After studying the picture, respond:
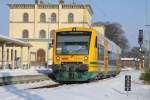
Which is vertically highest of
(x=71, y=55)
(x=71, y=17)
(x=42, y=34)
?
(x=71, y=17)

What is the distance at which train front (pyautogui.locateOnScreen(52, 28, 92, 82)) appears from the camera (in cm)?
2975

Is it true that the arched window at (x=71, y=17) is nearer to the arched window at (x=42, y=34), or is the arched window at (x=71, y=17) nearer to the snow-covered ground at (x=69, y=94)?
the arched window at (x=42, y=34)

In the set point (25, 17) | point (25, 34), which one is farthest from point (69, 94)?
point (25, 17)

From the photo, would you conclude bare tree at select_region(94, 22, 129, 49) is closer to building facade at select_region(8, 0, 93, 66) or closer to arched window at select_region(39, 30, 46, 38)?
building facade at select_region(8, 0, 93, 66)

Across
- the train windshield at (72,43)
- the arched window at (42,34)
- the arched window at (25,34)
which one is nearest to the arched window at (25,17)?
the arched window at (25,34)

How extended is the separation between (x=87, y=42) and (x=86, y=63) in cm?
132

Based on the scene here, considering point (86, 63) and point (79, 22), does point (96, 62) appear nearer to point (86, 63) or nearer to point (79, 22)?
point (86, 63)

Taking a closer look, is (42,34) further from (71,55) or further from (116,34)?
(71,55)

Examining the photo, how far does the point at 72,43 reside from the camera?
3022 cm

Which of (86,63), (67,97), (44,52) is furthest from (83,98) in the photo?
(44,52)

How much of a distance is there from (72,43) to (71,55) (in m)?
0.78

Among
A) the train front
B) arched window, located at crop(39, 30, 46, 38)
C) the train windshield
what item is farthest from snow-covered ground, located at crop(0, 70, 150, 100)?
arched window, located at crop(39, 30, 46, 38)

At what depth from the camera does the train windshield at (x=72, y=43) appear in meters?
30.1

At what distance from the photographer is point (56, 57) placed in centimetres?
3017
